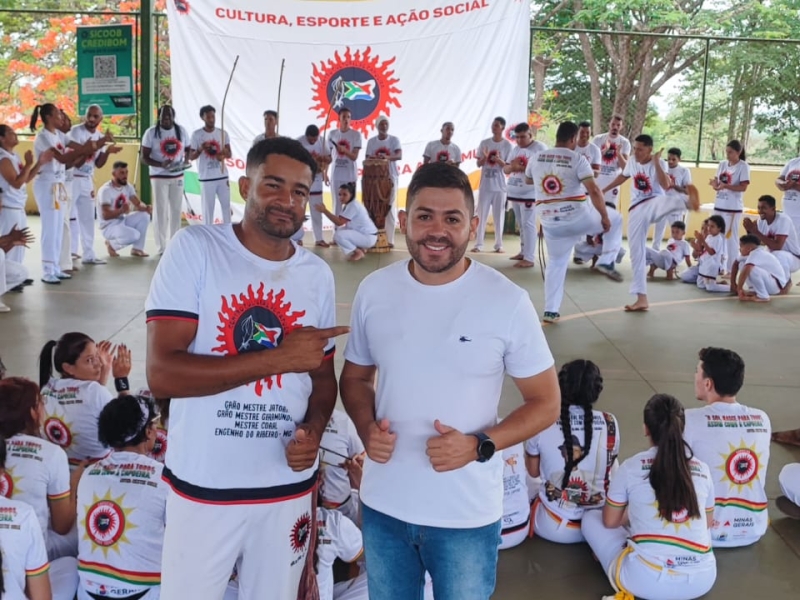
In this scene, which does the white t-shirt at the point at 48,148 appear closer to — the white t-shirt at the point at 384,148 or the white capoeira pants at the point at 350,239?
the white capoeira pants at the point at 350,239

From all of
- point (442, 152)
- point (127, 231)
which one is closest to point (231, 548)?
point (127, 231)

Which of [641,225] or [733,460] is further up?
[641,225]

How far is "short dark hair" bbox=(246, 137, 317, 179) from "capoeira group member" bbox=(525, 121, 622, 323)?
228 inches

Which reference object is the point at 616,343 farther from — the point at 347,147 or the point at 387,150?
the point at 347,147

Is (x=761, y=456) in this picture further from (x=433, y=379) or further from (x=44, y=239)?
(x=44, y=239)

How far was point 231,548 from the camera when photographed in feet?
7.73

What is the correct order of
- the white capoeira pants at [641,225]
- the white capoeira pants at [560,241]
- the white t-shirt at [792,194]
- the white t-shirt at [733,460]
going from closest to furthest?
the white t-shirt at [733,460], the white capoeira pants at [560,241], the white capoeira pants at [641,225], the white t-shirt at [792,194]

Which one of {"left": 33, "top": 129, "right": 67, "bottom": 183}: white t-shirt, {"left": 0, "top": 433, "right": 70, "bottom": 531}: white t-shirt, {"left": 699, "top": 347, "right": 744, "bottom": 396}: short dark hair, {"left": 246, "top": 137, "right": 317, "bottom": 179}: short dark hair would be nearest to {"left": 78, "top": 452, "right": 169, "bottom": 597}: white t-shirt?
{"left": 0, "top": 433, "right": 70, "bottom": 531}: white t-shirt

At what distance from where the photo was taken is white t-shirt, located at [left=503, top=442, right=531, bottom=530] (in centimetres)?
386

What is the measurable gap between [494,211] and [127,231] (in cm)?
582

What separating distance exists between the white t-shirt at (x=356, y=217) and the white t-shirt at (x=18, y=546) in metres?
9.48

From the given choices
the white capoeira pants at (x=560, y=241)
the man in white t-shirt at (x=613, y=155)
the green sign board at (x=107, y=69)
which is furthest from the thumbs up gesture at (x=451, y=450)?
the green sign board at (x=107, y=69)

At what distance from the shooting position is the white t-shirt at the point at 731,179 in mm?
11320

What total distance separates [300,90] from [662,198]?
7490mm
